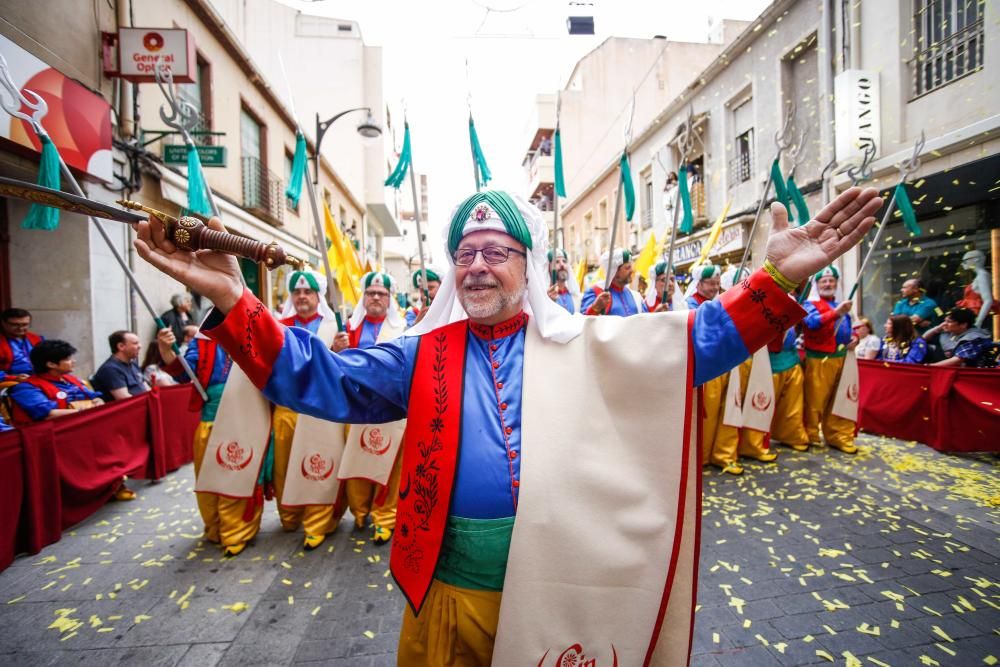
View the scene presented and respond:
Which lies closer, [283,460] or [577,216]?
[283,460]

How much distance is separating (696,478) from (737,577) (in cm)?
217

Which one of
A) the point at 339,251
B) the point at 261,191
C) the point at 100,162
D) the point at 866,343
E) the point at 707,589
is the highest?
the point at 261,191

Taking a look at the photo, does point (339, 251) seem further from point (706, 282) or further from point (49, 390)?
point (706, 282)

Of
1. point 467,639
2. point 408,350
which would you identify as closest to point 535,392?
point 408,350

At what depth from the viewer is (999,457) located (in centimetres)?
554

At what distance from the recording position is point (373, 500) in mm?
4375

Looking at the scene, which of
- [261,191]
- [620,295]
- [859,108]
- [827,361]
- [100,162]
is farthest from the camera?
[261,191]

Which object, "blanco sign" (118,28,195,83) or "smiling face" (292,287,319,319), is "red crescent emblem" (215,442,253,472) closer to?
"smiling face" (292,287,319,319)

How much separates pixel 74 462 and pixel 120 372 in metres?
1.28

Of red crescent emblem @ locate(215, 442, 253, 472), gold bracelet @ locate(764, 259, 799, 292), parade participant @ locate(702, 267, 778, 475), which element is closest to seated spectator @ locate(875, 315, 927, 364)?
parade participant @ locate(702, 267, 778, 475)

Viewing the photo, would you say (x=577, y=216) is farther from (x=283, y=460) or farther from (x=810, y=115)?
(x=283, y=460)

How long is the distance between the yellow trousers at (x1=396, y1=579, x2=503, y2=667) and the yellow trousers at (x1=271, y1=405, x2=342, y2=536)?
271cm

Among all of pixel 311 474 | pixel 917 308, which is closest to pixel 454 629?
pixel 311 474

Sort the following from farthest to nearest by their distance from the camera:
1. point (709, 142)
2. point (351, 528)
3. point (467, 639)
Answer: point (709, 142) < point (351, 528) < point (467, 639)
